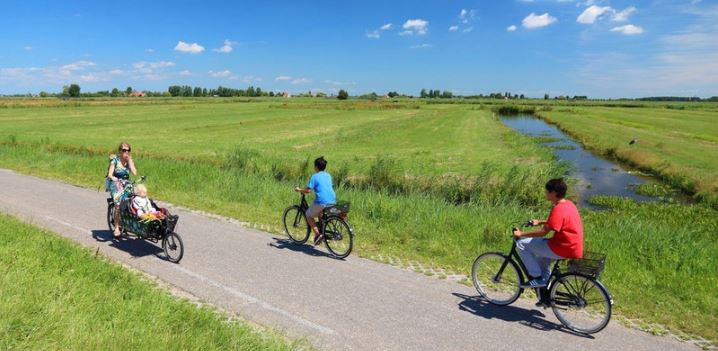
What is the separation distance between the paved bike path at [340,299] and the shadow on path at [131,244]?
20 mm

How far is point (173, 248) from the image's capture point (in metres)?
8.02

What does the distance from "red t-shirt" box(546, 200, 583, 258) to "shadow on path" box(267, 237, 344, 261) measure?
14.3 feet

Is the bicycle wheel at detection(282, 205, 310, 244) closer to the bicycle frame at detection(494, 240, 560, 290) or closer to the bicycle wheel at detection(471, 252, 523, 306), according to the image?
the bicycle wheel at detection(471, 252, 523, 306)

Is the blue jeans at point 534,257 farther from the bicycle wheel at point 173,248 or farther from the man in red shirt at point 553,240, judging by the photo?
the bicycle wheel at point 173,248

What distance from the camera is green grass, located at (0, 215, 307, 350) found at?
4.21 m

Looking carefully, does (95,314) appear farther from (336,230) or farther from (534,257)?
(534,257)

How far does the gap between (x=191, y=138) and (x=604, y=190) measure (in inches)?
1343

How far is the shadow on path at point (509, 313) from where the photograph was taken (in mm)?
5992

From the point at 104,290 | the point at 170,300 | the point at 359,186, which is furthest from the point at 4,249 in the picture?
the point at 359,186

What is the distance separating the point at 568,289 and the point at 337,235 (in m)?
4.32

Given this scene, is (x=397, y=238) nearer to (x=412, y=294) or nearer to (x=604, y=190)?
(x=412, y=294)

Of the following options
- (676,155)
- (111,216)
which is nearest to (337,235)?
(111,216)

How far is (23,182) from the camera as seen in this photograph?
15.9 metres

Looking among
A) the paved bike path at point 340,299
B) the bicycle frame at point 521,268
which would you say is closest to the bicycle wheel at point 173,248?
the paved bike path at point 340,299
